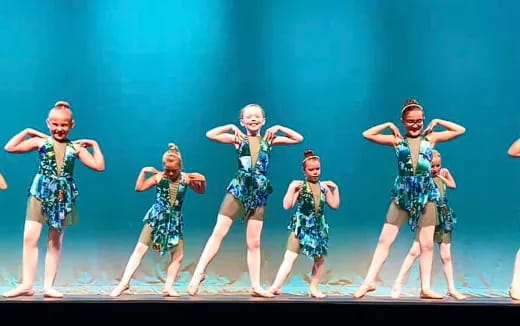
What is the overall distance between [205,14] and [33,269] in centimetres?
208

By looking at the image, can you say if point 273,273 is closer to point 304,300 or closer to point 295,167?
point 295,167

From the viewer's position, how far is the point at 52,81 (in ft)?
16.7

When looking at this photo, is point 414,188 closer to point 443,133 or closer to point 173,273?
point 443,133

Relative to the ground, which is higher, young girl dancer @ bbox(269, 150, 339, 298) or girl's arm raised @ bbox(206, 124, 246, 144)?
girl's arm raised @ bbox(206, 124, 246, 144)

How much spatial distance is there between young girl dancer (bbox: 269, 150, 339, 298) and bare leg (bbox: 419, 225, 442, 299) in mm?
528

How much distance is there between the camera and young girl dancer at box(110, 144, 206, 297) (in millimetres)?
4180

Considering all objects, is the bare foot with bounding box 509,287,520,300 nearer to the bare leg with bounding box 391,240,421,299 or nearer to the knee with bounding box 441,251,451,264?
the knee with bounding box 441,251,451,264

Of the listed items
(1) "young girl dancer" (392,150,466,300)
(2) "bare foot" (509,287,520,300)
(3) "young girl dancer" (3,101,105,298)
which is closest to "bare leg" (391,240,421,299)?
(1) "young girl dancer" (392,150,466,300)

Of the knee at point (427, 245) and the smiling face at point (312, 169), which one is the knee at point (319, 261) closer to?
the smiling face at point (312, 169)

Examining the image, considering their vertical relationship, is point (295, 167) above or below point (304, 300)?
above

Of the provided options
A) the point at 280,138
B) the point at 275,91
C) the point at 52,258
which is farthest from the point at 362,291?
the point at 52,258

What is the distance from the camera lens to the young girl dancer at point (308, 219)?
13.9ft
